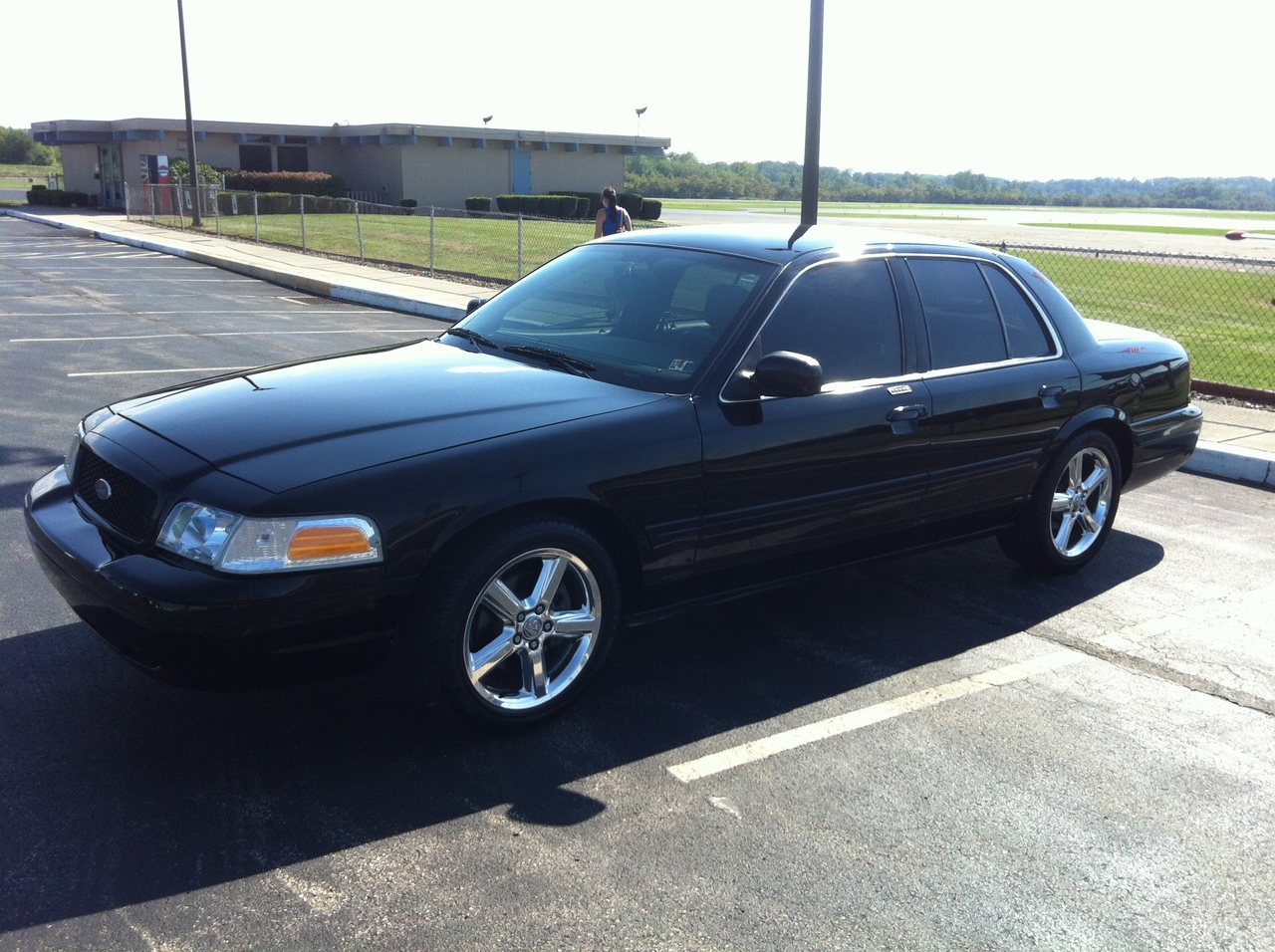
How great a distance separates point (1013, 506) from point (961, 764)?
6.55ft

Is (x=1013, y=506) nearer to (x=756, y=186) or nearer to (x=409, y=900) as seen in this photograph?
(x=409, y=900)

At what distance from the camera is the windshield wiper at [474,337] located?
4.89 meters

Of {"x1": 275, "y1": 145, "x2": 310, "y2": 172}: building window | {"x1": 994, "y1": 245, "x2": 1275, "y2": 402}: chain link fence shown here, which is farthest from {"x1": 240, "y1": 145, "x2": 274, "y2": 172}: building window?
{"x1": 994, "y1": 245, "x2": 1275, "y2": 402}: chain link fence

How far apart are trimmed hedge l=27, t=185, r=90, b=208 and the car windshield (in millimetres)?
44162

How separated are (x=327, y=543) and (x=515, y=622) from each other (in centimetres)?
73

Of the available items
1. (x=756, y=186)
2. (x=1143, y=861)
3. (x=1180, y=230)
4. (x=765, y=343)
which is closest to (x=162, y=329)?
(x=765, y=343)

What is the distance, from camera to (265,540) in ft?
11.1

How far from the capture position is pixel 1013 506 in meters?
5.59

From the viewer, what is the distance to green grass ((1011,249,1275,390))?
42.1 ft

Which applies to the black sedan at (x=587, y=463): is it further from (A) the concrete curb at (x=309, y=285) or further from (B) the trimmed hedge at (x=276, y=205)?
(B) the trimmed hedge at (x=276, y=205)

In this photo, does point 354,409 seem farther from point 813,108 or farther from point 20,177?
point 20,177

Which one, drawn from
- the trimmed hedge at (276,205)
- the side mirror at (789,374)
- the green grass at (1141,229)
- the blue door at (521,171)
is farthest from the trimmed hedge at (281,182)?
the side mirror at (789,374)

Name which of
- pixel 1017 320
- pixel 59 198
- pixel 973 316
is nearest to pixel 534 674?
pixel 973 316

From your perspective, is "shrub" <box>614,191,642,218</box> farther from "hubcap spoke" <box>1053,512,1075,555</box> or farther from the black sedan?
the black sedan
